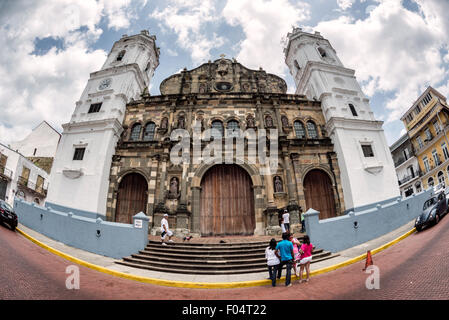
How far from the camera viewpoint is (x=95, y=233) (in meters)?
9.01

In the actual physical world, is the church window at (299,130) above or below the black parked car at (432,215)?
above

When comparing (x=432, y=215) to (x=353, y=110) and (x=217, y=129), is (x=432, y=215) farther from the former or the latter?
(x=217, y=129)

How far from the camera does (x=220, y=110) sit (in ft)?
51.8

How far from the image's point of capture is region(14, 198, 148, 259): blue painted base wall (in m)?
8.62

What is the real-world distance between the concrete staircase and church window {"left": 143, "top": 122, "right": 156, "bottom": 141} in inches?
335

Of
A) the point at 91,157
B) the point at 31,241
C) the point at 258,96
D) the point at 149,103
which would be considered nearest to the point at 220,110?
the point at 258,96

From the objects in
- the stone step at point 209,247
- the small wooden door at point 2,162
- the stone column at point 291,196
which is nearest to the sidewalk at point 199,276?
the stone step at point 209,247

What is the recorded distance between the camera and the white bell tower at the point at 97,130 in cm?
1309

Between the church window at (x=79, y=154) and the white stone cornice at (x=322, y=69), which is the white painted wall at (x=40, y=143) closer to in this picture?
the church window at (x=79, y=154)

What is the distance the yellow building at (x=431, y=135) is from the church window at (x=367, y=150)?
13.4m

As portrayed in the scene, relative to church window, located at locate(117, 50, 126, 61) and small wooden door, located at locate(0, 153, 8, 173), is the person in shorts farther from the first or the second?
small wooden door, located at locate(0, 153, 8, 173)

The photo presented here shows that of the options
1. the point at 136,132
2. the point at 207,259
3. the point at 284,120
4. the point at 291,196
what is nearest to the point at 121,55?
the point at 136,132

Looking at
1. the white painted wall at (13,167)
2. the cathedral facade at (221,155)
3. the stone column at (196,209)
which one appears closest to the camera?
the stone column at (196,209)
